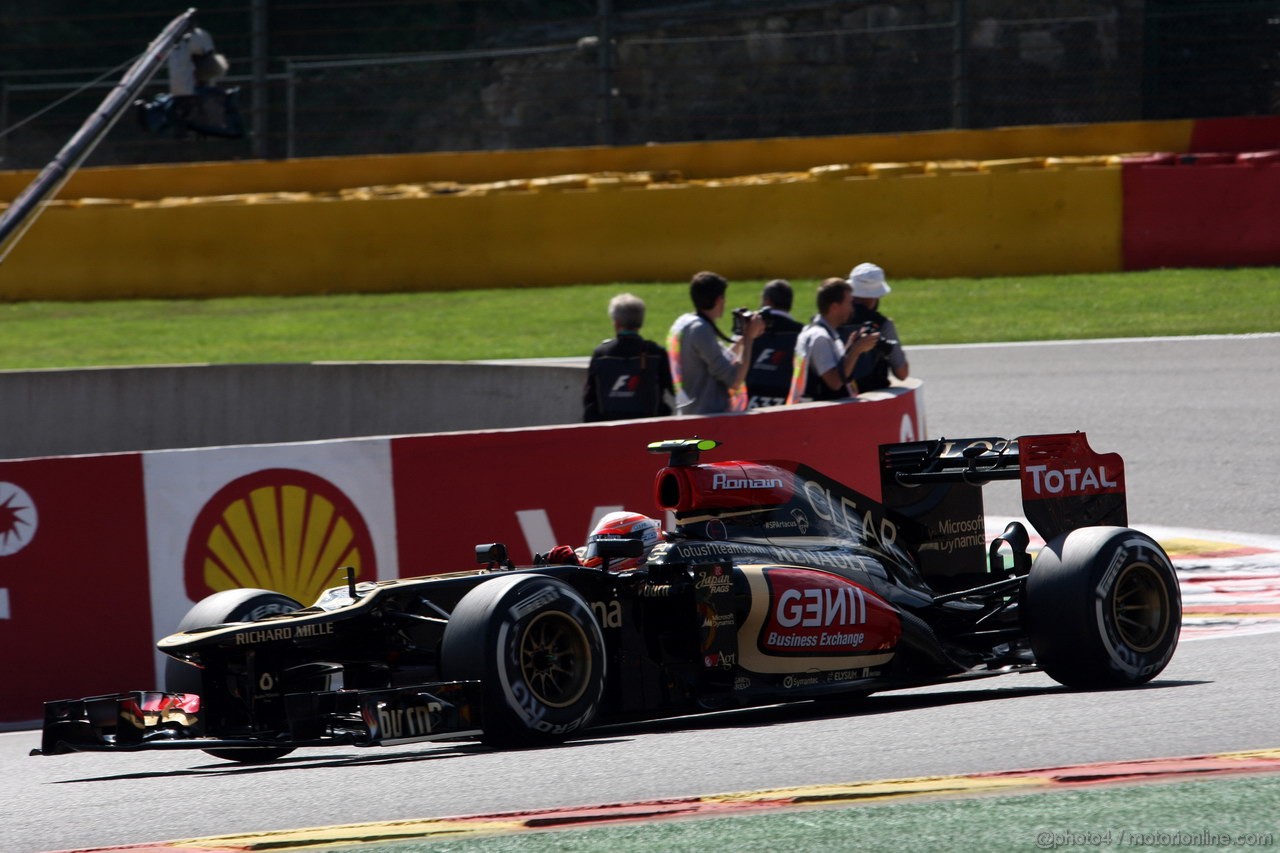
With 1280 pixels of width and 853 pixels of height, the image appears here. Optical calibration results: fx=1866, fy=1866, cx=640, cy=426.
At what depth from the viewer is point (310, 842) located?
488cm

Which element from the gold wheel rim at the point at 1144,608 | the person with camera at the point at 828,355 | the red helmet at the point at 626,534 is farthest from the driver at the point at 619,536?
the person with camera at the point at 828,355

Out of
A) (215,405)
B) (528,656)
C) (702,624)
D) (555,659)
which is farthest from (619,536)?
(215,405)

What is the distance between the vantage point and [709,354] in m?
10.2

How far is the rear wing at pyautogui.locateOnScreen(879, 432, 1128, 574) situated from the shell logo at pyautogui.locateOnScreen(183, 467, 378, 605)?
242 centimetres

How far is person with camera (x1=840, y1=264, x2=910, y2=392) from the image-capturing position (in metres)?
11.1

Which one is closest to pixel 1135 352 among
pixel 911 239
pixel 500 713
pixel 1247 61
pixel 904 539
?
pixel 911 239

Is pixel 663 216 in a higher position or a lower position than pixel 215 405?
higher

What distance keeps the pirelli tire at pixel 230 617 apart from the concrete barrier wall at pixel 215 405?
7.10 metres

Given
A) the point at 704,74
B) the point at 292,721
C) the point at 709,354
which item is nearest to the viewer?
the point at 292,721

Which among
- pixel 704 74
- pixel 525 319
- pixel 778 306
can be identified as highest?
pixel 704 74

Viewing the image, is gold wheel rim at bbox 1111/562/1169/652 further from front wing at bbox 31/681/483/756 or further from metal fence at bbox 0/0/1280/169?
metal fence at bbox 0/0/1280/169

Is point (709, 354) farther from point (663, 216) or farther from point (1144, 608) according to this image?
point (663, 216)

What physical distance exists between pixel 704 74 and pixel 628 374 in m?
15.8

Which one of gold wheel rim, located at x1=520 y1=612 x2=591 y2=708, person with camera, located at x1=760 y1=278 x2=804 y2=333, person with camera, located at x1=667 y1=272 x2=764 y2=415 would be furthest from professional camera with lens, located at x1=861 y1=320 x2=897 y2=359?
gold wheel rim, located at x1=520 y1=612 x2=591 y2=708
